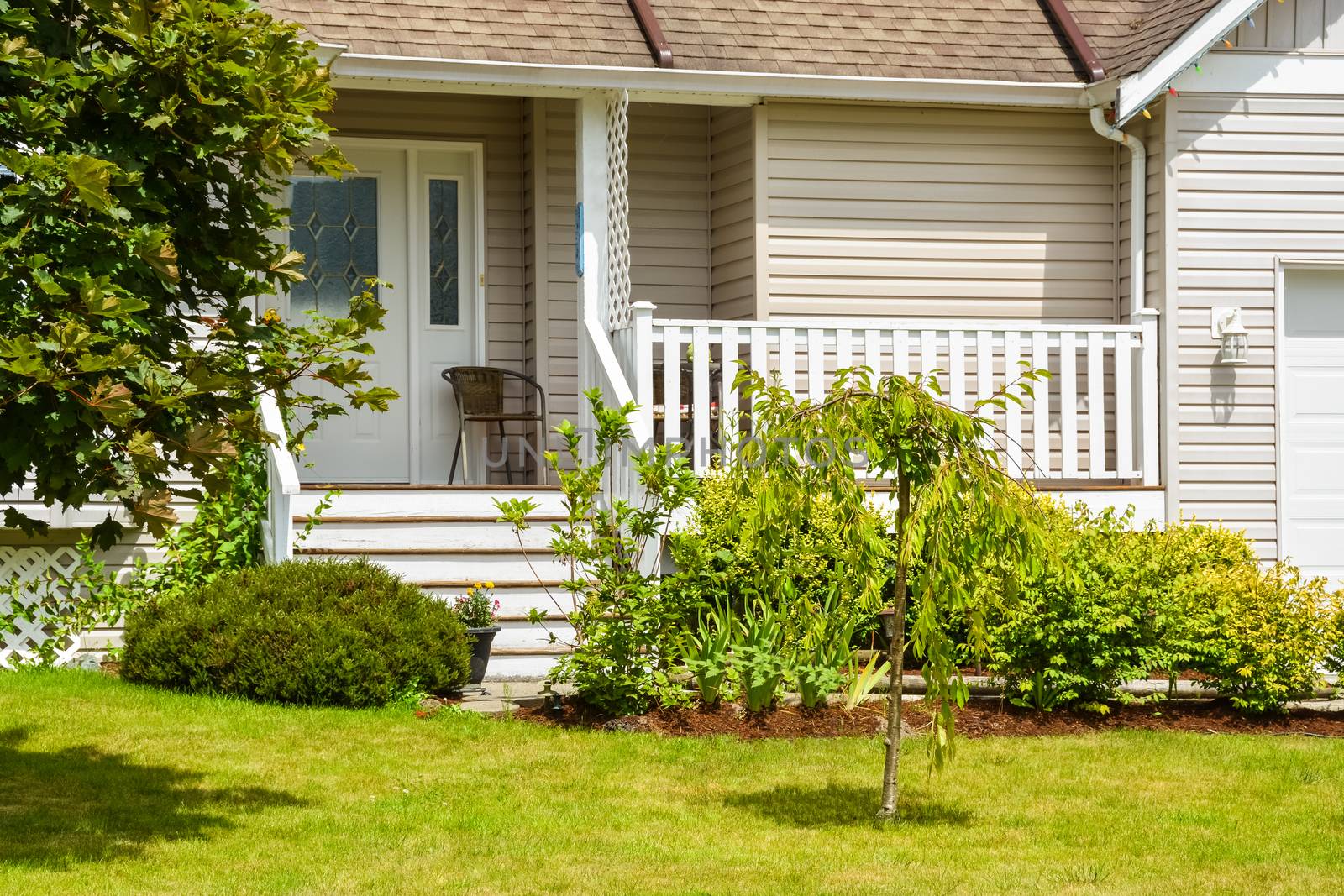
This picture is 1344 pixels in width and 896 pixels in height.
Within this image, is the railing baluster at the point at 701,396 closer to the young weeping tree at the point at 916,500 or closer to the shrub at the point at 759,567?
the shrub at the point at 759,567

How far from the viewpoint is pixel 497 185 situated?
36.7 ft

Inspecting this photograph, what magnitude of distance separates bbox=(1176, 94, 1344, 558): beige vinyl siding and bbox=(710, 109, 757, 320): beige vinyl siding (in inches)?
106

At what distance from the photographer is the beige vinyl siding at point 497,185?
1107cm

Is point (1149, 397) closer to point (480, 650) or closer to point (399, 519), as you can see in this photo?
point (480, 650)

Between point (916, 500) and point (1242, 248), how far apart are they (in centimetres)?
533

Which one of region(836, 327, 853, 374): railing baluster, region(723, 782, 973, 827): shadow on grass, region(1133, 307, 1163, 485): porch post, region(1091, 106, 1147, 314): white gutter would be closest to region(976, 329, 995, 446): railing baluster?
region(836, 327, 853, 374): railing baluster

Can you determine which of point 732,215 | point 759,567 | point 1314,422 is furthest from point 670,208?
point 1314,422

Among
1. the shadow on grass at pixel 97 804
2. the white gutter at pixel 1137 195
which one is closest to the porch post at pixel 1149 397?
the white gutter at pixel 1137 195

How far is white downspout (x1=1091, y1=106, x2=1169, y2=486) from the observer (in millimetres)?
9914

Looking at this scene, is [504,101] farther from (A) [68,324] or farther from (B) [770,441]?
(A) [68,324]

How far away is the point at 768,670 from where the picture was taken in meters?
7.68

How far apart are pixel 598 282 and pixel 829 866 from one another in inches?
210

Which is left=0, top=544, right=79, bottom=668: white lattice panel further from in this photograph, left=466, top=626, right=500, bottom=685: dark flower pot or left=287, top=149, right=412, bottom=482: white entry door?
left=466, top=626, right=500, bottom=685: dark flower pot

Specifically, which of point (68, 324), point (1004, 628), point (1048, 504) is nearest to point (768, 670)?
point (1004, 628)
